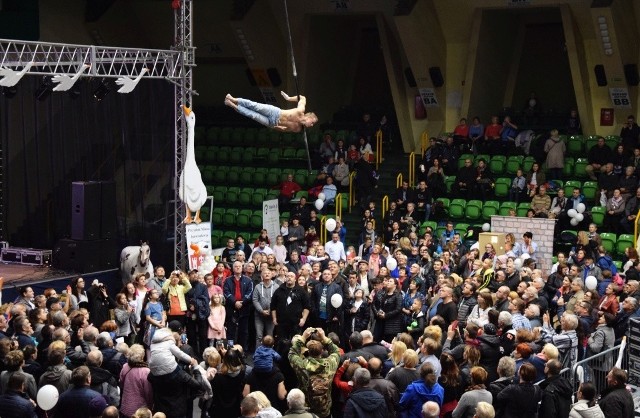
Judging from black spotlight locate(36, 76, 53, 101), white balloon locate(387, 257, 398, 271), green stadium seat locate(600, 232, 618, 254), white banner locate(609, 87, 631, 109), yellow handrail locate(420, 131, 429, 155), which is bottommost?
white balloon locate(387, 257, 398, 271)

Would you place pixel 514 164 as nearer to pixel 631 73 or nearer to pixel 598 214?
pixel 598 214

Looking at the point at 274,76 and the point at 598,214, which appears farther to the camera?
the point at 274,76

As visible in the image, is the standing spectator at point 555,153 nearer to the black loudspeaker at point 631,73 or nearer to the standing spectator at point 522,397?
the black loudspeaker at point 631,73

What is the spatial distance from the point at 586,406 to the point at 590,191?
407 inches

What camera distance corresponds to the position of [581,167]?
63.6 feet

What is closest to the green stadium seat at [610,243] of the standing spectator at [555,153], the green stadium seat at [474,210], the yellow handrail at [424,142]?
the standing spectator at [555,153]

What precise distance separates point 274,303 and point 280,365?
377 cm

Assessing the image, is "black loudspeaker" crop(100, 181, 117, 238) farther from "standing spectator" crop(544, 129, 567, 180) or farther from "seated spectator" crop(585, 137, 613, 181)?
"seated spectator" crop(585, 137, 613, 181)

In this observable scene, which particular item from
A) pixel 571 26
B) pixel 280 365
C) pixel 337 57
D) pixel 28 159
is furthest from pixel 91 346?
pixel 337 57

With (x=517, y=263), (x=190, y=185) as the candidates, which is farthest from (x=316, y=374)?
(x=190, y=185)

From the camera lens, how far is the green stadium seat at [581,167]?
63.5ft

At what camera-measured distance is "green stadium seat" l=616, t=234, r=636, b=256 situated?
17.1 metres

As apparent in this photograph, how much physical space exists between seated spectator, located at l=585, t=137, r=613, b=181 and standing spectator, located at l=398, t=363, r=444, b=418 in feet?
35.7

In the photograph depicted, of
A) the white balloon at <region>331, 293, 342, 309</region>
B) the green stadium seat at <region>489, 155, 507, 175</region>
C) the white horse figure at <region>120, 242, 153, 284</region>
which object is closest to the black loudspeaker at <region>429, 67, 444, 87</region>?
the green stadium seat at <region>489, 155, 507, 175</region>
